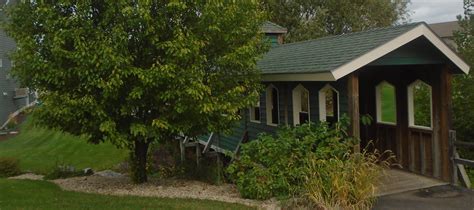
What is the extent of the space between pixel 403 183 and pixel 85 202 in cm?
621

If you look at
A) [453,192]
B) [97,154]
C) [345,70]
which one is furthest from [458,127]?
[97,154]

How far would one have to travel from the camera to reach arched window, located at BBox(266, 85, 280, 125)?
551 inches

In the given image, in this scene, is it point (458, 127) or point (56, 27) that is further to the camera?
point (458, 127)

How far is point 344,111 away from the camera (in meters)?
10.7

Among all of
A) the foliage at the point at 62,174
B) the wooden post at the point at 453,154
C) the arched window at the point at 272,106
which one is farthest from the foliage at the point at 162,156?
the wooden post at the point at 453,154

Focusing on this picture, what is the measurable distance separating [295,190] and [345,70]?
226 centimetres

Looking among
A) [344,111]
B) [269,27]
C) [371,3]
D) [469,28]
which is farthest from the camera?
[371,3]

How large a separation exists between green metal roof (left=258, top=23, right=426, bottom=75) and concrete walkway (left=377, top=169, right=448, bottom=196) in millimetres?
2394

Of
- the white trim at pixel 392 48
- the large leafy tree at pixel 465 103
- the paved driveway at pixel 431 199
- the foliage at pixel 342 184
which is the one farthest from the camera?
the large leafy tree at pixel 465 103

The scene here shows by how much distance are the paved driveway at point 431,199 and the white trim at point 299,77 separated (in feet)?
7.86

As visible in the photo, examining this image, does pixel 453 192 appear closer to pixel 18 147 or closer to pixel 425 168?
pixel 425 168

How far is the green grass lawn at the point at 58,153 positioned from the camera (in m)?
18.7

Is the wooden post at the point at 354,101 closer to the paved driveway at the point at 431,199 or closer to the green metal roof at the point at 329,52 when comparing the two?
the green metal roof at the point at 329,52

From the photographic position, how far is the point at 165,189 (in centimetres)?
1058
